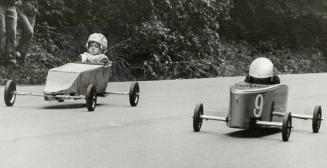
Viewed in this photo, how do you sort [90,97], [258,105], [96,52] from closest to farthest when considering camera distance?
1. [258,105]
2. [90,97]
3. [96,52]

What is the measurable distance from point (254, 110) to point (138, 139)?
1.63 m

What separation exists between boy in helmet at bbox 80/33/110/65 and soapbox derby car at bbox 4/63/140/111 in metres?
0.37

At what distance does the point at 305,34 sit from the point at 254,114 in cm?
2471

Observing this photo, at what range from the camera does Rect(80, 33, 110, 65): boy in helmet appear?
13633mm

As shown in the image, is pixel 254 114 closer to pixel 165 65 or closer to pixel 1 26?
pixel 1 26

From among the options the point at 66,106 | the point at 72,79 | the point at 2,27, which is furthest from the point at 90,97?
the point at 2,27

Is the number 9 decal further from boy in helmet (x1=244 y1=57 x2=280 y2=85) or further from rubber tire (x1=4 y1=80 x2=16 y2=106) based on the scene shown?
rubber tire (x1=4 y1=80 x2=16 y2=106)

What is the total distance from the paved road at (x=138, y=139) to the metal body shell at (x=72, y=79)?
0.36 m

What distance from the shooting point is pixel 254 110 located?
31.1 ft

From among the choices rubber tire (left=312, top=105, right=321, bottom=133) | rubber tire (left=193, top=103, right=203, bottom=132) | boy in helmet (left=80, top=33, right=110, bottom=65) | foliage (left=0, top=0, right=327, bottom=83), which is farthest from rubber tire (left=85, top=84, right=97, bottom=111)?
foliage (left=0, top=0, right=327, bottom=83)

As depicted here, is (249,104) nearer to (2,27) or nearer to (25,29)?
(2,27)

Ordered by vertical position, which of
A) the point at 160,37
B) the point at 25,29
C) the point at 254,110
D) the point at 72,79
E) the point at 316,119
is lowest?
the point at 316,119

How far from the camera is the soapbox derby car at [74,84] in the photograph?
479 inches

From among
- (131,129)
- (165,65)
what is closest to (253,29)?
(165,65)
